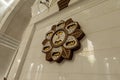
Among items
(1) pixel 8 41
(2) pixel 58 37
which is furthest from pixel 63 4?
(1) pixel 8 41

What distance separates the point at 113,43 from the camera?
655 mm

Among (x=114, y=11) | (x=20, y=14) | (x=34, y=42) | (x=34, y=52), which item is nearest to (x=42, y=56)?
(x=34, y=52)

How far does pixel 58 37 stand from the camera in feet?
3.07

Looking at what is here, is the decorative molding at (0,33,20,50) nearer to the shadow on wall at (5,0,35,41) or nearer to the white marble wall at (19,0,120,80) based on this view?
the shadow on wall at (5,0,35,41)

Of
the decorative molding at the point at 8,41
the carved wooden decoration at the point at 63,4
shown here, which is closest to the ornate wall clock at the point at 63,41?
the carved wooden decoration at the point at 63,4

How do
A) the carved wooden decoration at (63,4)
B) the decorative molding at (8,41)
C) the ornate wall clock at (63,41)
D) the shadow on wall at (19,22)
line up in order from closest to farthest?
the ornate wall clock at (63,41), the carved wooden decoration at (63,4), the decorative molding at (8,41), the shadow on wall at (19,22)

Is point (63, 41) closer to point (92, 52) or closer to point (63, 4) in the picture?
point (92, 52)

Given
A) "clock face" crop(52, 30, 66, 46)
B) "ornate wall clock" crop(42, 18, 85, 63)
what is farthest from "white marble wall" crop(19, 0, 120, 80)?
"clock face" crop(52, 30, 66, 46)

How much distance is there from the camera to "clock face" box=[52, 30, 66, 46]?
0.89 meters

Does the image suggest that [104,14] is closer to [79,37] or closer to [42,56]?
[79,37]

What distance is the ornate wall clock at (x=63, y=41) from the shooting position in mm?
795

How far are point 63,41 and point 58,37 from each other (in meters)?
0.08

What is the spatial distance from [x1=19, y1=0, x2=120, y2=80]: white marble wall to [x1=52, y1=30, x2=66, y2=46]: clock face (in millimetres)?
139

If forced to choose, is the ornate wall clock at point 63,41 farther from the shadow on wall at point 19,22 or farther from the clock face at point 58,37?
the shadow on wall at point 19,22
